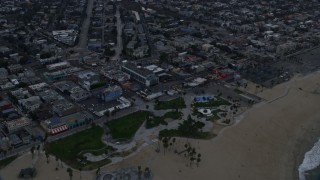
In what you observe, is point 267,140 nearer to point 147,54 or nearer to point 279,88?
point 279,88

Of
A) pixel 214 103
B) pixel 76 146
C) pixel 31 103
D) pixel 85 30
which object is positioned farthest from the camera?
pixel 85 30

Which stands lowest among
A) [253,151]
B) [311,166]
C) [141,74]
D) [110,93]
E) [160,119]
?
[311,166]

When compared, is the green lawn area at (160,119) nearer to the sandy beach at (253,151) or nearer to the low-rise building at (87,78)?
the sandy beach at (253,151)

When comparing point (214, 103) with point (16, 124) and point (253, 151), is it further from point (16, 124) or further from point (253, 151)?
point (16, 124)

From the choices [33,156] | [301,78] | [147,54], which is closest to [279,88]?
[301,78]

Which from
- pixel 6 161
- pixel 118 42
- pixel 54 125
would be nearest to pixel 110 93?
pixel 54 125

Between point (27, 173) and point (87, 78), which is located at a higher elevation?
point (87, 78)

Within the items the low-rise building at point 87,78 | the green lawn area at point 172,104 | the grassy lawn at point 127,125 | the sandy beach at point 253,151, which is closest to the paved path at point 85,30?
the low-rise building at point 87,78
